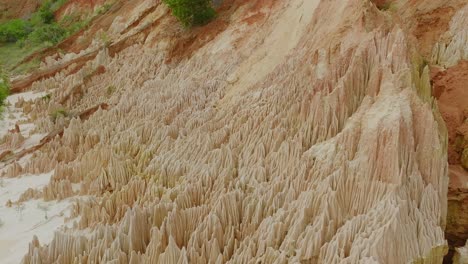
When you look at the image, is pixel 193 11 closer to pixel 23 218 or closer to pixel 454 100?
pixel 23 218

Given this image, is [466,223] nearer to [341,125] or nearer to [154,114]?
[341,125]

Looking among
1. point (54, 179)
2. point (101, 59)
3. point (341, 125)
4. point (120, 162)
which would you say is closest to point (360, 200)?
point (341, 125)

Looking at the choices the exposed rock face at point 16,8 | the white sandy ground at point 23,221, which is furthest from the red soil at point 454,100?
the exposed rock face at point 16,8

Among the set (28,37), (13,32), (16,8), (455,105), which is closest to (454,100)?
(455,105)

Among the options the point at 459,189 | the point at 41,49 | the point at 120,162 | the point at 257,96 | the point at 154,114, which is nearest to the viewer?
the point at 459,189

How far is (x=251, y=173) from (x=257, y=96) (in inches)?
95.5

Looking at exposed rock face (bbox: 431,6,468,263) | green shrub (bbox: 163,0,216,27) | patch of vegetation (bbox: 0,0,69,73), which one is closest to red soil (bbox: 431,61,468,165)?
exposed rock face (bbox: 431,6,468,263)

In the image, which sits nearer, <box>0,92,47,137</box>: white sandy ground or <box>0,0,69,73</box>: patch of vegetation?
<box>0,92,47,137</box>: white sandy ground

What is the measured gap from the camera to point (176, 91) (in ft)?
34.9

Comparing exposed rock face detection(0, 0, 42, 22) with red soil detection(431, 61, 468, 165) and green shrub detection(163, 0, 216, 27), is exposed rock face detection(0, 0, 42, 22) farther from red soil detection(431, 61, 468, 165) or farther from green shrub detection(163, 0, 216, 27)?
red soil detection(431, 61, 468, 165)

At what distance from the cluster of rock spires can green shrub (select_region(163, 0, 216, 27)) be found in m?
1.74

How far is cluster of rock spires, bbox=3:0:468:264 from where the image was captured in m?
5.29

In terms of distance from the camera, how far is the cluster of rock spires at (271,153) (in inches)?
208

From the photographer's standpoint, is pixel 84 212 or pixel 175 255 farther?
pixel 84 212
